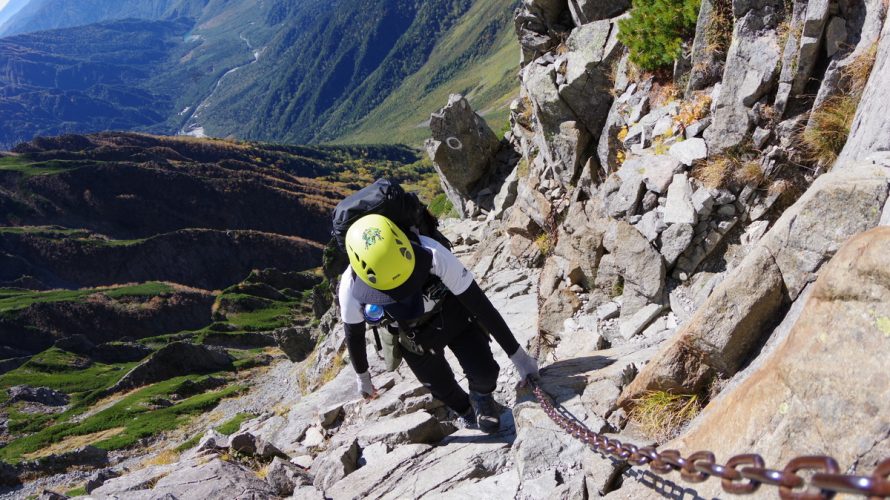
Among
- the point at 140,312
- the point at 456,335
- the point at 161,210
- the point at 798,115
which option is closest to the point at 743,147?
the point at 798,115

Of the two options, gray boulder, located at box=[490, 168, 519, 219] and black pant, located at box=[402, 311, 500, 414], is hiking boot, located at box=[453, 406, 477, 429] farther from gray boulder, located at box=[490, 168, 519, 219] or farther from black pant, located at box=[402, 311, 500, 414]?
gray boulder, located at box=[490, 168, 519, 219]

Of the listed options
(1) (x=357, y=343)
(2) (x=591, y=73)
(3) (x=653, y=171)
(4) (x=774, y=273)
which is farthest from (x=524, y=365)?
(2) (x=591, y=73)

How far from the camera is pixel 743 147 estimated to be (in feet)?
32.7

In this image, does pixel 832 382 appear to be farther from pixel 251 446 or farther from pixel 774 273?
pixel 251 446

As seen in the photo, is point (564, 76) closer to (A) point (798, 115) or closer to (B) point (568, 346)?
(A) point (798, 115)

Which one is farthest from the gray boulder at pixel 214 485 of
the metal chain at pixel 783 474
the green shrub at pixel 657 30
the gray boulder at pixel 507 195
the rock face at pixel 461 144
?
the rock face at pixel 461 144

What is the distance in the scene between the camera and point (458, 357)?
796 centimetres

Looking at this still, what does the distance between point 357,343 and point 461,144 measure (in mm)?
22102

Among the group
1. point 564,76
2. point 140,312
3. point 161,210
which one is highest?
point 161,210

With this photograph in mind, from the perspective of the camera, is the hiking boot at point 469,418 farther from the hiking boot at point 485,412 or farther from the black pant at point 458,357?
the black pant at point 458,357

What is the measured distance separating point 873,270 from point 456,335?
499 centimetres

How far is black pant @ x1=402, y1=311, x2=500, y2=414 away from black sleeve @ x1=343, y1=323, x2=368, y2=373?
64cm

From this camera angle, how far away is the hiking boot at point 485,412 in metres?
8.05

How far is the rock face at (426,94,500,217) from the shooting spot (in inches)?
1120
